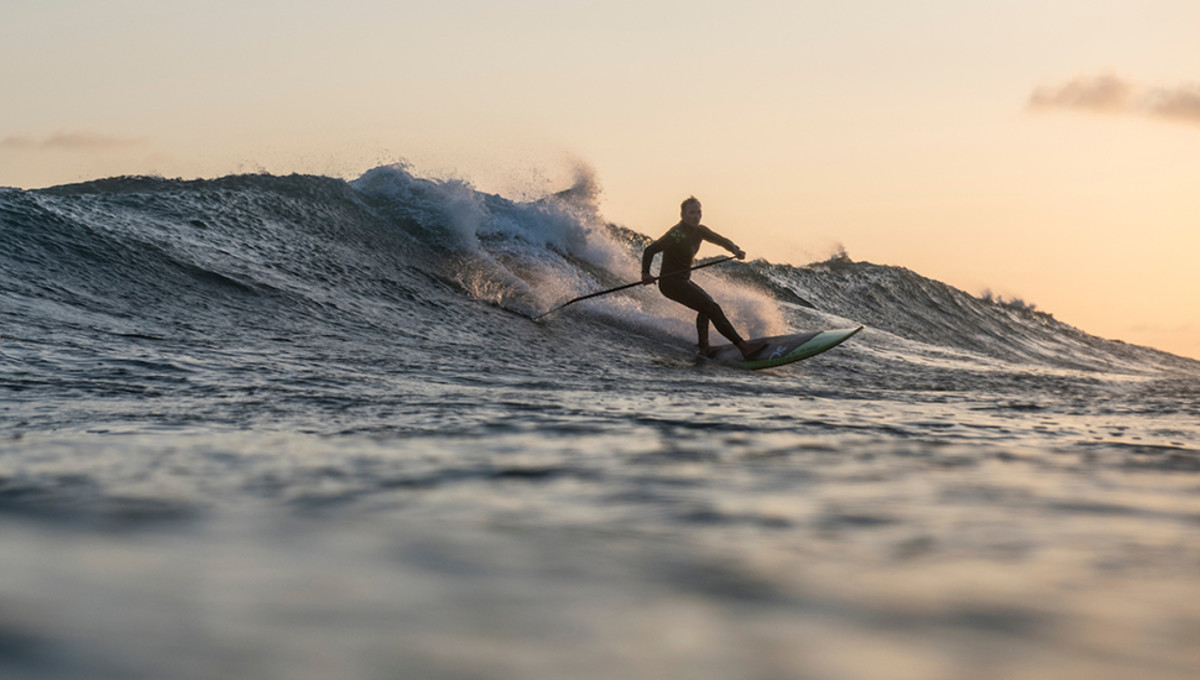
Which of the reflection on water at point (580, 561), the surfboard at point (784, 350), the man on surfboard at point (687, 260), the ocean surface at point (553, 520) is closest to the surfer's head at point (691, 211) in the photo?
the man on surfboard at point (687, 260)

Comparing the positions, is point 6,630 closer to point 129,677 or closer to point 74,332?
point 129,677

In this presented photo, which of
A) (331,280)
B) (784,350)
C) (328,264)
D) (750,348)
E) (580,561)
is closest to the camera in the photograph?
(580,561)

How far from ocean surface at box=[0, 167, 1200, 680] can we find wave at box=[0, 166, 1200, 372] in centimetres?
56

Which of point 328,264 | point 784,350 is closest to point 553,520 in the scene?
point 784,350

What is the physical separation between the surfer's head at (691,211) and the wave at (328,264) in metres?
1.58

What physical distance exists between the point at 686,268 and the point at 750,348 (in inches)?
40.8

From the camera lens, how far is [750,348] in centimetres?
830

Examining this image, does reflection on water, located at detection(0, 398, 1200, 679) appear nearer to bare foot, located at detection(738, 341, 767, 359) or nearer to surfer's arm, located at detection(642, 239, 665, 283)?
bare foot, located at detection(738, 341, 767, 359)

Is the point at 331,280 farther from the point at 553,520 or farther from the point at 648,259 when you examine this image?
the point at 553,520

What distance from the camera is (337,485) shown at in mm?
2188

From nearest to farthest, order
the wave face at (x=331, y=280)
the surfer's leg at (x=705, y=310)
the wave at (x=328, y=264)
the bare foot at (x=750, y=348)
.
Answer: the wave face at (x=331, y=280)
the wave at (x=328, y=264)
the bare foot at (x=750, y=348)
the surfer's leg at (x=705, y=310)

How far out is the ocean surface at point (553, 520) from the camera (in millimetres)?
1202

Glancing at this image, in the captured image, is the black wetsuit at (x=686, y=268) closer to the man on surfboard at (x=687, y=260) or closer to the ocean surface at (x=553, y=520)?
the man on surfboard at (x=687, y=260)

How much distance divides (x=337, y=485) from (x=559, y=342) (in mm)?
6226
